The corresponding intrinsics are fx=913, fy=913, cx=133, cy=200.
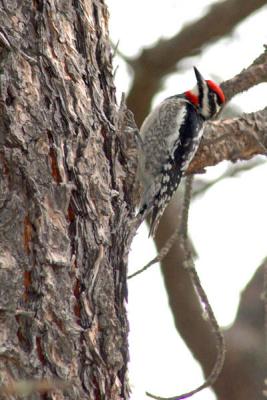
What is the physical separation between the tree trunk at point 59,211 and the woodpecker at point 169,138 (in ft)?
4.24

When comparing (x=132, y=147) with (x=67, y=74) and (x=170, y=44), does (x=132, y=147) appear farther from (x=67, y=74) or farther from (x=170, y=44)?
(x=170, y=44)

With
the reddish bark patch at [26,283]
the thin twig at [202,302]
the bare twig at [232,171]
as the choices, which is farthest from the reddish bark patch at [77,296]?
the bare twig at [232,171]

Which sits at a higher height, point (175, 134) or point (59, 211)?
point (175, 134)

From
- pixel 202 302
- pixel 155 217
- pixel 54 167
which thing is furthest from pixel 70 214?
pixel 155 217

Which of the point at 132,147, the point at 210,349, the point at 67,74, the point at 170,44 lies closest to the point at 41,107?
the point at 67,74

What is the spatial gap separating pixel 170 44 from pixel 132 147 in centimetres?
159

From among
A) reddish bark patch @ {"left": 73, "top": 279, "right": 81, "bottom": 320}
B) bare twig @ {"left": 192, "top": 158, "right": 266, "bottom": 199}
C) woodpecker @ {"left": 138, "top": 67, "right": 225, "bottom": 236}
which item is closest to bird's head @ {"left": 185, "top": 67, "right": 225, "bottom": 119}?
woodpecker @ {"left": 138, "top": 67, "right": 225, "bottom": 236}

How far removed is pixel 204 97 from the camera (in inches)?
216

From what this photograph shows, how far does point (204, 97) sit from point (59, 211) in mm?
2774

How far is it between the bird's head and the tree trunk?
81.1 inches

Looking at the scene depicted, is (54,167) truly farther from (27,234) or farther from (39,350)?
(39,350)

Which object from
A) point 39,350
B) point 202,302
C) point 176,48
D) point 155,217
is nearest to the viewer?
point 39,350

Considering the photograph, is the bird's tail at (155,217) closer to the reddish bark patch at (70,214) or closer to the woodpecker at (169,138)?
the woodpecker at (169,138)

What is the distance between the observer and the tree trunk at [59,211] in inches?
105
